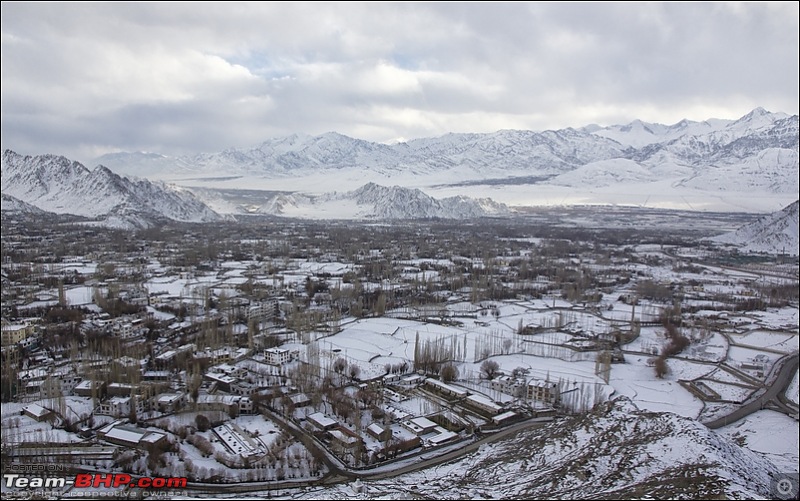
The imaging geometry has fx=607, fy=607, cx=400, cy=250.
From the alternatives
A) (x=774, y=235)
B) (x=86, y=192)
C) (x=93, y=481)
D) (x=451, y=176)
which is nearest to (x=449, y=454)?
(x=93, y=481)

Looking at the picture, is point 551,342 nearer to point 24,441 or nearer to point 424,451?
point 424,451

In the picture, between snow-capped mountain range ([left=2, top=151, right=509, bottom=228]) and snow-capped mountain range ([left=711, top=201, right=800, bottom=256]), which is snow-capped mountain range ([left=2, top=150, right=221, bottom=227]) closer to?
snow-capped mountain range ([left=2, top=151, right=509, bottom=228])

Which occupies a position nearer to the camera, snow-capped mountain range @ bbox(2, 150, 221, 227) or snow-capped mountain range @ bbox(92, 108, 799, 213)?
snow-capped mountain range @ bbox(2, 150, 221, 227)

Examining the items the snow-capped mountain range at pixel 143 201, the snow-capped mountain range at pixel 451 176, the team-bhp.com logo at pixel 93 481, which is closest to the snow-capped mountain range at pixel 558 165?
the snow-capped mountain range at pixel 451 176

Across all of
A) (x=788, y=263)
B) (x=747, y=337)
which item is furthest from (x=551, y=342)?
(x=788, y=263)

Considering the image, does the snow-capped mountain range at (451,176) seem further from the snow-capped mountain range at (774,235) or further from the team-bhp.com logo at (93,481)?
the team-bhp.com logo at (93,481)

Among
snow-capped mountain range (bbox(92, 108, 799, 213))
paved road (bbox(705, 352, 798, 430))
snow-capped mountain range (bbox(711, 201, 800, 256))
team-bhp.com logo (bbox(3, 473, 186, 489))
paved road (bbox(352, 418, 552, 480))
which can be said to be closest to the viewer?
team-bhp.com logo (bbox(3, 473, 186, 489))

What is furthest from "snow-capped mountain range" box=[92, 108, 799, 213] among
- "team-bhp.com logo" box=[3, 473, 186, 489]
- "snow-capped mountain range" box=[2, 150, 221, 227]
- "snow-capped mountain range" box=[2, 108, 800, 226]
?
"team-bhp.com logo" box=[3, 473, 186, 489]
